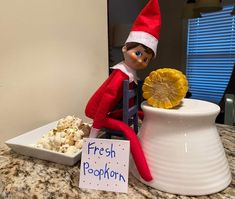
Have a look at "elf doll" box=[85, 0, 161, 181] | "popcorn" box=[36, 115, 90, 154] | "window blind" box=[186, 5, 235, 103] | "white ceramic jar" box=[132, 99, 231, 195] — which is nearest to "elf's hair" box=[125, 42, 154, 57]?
"elf doll" box=[85, 0, 161, 181]

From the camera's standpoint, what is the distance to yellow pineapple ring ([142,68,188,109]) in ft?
1.56

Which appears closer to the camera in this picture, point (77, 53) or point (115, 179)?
point (115, 179)

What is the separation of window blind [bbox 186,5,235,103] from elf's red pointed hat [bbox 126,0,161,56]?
2.00 meters

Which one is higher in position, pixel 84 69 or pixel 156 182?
pixel 84 69

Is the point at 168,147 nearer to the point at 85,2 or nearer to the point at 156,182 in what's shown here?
the point at 156,182

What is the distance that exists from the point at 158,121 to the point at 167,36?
2082 millimetres

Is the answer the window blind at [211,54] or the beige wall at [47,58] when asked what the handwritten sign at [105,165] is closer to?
the beige wall at [47,58]

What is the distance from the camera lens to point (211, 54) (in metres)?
2.45

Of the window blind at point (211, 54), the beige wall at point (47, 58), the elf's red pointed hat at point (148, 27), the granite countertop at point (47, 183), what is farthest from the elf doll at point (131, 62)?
the window blind at point (211, 54)

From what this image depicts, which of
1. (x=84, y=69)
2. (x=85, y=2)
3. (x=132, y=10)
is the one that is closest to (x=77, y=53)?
(x=84, y=69)

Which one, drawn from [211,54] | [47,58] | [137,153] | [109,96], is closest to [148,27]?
[109,96]

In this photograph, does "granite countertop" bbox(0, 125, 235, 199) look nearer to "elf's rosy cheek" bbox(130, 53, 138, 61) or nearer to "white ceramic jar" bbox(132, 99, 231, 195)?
"white ceramic jar" bbox(132, 99, 231, 195)

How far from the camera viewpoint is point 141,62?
0.54m

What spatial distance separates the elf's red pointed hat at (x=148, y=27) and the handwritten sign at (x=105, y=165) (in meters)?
0.23
